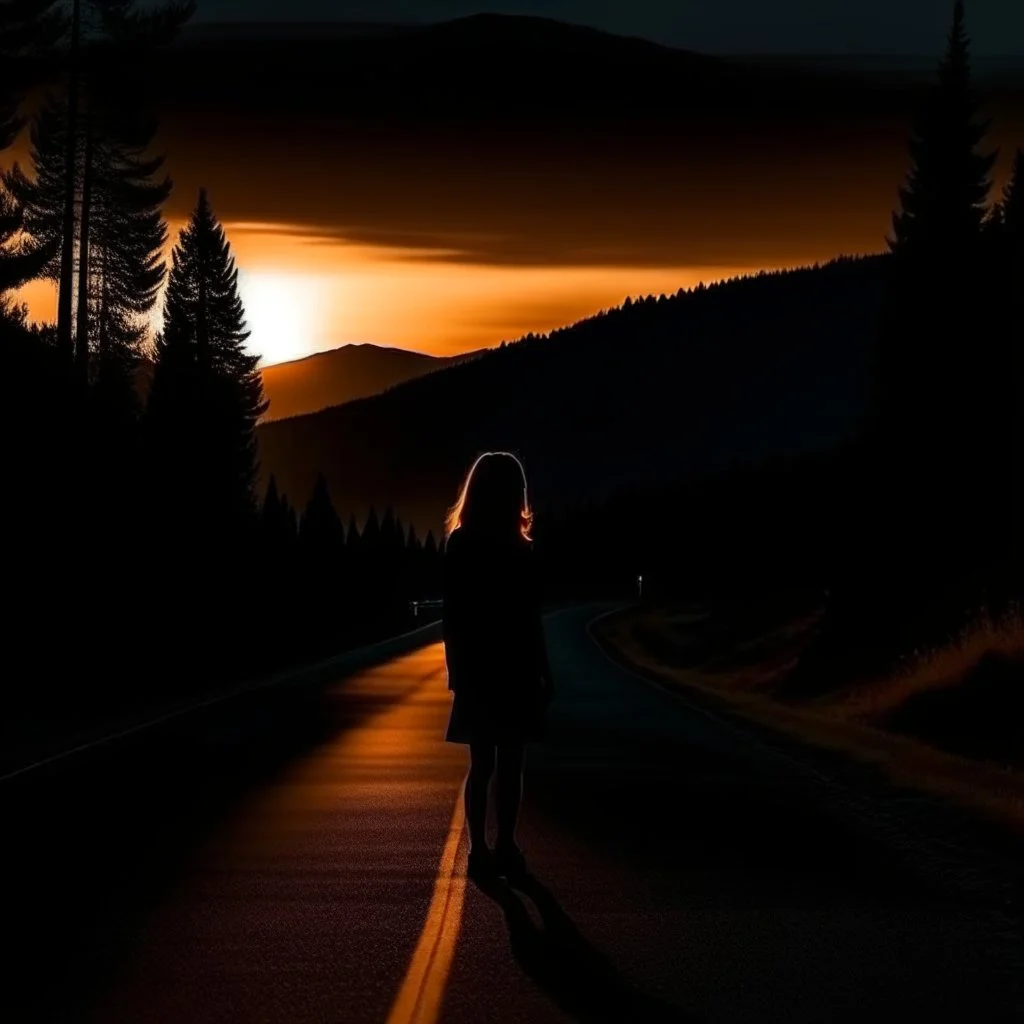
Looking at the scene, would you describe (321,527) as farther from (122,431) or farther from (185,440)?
(122,431)

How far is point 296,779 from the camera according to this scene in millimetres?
18719

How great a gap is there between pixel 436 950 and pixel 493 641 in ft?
9.12

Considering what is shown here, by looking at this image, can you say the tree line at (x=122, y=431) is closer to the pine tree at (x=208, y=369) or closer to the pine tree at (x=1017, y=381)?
the pine tree at (x=208, y=369)

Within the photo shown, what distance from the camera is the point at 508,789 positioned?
12156 millimetres

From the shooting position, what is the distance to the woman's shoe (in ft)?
39.7

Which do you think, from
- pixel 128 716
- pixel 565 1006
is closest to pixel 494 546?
pixel 565 1006

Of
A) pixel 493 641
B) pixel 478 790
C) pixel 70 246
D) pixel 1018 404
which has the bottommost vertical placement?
pixel 478 790

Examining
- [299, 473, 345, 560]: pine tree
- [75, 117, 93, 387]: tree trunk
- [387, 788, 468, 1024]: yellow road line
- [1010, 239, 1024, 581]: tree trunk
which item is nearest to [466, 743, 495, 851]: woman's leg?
[387, 788, 468, 1024]: yellow road line

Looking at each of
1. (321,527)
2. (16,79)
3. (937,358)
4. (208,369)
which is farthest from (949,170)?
(321,527)

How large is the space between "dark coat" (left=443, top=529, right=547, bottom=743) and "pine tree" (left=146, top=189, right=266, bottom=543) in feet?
252

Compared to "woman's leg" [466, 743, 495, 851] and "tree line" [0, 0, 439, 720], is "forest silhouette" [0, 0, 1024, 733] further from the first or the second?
"woman's leg" [466, 743, 495, 851]

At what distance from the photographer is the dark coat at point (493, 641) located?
12070 mm

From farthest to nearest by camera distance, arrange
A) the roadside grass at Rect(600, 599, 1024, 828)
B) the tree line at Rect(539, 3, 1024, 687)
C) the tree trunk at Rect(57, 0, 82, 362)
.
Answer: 1. the tree trunk at Rect(57, 0, 82, 362)
2. the tree line at Rect(539, 3, 1024, 687)
3. the roadside grass at Rect(600, 599, 1024, 828)

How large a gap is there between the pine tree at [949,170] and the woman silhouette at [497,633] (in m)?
48.0
